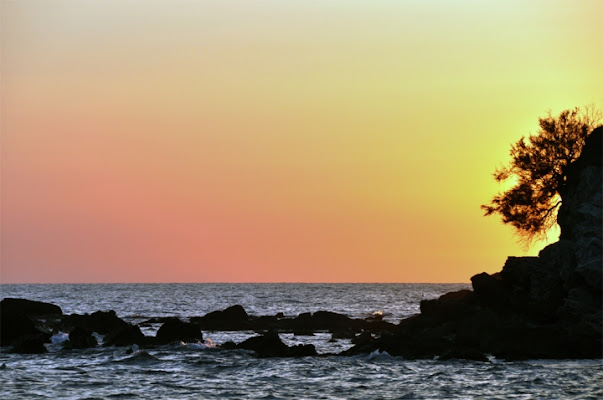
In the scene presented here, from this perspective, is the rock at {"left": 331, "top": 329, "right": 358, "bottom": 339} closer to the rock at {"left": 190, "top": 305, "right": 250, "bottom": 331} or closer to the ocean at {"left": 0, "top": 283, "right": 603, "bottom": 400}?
the rock at {"left": 190, "top": 305, "right": 250, "bottom": 331}

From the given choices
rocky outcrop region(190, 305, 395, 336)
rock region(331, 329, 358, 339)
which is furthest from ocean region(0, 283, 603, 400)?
rocky outcrop region(190, 305, 395, 336)

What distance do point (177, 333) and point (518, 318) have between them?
21.7 m

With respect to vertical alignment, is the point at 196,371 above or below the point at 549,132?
below

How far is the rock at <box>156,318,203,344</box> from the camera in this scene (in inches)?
2415

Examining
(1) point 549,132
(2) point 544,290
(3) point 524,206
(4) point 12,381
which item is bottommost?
(4) point 12,381

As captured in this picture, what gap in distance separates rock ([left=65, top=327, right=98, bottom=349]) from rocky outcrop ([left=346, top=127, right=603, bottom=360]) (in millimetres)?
17424

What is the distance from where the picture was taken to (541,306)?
57531 millimetres

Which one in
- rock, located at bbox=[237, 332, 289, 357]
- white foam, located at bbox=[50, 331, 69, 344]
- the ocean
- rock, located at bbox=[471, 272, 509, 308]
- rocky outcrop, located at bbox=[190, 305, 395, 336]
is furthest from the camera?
rocky outcrop, located at bbox=[190, 305, 395, 336]

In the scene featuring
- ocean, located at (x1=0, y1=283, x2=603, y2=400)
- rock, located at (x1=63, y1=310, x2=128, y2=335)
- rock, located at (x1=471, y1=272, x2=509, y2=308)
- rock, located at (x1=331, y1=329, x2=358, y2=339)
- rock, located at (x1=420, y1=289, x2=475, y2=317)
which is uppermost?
rock, located at (x1=471, y1=272, x2=509, y2=308)

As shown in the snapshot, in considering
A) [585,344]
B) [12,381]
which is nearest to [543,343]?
[585,344]

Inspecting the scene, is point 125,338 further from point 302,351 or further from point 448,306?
point 448,306

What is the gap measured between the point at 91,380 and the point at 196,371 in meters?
5.73

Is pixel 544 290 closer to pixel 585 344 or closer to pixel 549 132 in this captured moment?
pixel 585 344

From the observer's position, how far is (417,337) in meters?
55.8
